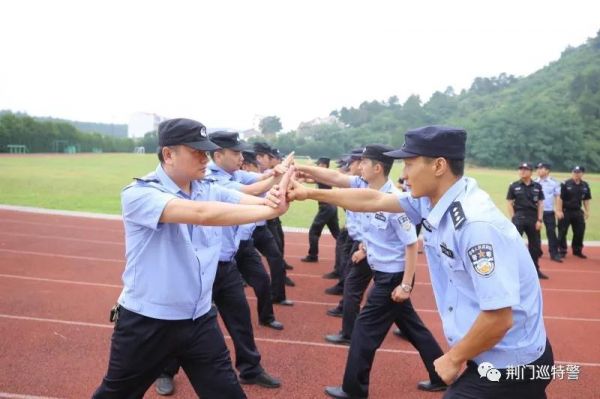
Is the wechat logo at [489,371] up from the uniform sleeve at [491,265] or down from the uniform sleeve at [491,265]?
down

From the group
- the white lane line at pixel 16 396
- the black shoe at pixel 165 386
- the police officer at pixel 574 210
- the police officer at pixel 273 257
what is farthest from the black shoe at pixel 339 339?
the police officer at pixel 574 210

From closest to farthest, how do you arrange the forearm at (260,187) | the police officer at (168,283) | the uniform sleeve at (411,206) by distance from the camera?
the police officer at (168,283) < the uniform sleeve at (411,206) < the forearm at (260,187)

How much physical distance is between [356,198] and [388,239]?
3.34ft

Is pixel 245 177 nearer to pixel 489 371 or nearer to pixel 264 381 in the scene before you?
pixel 264 381

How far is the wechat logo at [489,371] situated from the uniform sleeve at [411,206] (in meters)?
0.99

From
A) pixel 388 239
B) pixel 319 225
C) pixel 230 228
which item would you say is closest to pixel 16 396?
pixel 230 228

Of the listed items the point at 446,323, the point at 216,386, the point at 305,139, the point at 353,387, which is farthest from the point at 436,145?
the point at 305,139

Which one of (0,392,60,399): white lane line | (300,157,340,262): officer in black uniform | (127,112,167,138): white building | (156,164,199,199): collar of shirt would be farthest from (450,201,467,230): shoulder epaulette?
(127,112,167,138): white building

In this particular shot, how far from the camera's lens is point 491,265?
1.87 m

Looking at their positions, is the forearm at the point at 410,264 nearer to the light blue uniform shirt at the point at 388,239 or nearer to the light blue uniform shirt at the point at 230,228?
the light blue uniform shirt at the point at 388,239

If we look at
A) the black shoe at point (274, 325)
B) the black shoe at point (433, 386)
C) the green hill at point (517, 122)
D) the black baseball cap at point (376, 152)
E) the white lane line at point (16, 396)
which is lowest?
the black shoe at point (433, 386)

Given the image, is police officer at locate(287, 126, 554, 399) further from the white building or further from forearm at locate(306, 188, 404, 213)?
the white building

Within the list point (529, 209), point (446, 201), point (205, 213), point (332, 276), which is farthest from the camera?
point (529, 209)

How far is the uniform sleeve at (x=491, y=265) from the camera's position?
1.86 m
